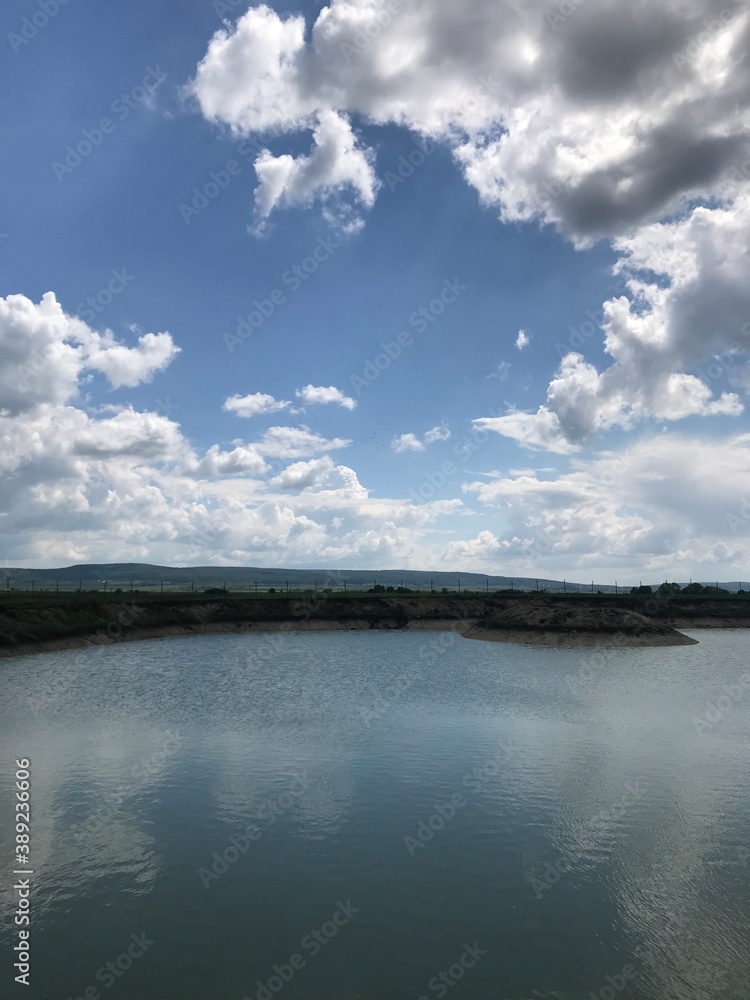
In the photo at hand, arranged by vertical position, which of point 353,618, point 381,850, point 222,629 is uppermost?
point 381,850

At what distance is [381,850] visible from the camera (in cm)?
2344

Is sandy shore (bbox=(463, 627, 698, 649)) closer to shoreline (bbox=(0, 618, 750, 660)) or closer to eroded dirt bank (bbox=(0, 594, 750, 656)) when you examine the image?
shoreline (bbox=(0, 618, 750, 660))

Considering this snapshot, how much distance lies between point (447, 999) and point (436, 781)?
52.9 feet

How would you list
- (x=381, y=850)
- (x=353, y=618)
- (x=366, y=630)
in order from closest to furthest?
(x=381, y=850)
(x=366, y=630)
(x=353, y=618)

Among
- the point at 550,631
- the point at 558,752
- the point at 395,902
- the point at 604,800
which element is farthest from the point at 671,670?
the point at 395,902

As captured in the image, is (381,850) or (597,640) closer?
(381,850)

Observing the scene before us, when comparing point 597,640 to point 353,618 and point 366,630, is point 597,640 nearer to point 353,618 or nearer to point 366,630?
point 366,630

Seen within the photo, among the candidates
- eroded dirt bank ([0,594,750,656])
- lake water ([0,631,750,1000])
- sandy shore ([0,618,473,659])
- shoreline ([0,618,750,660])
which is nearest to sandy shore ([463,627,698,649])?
shoreline ([0,618,750,660])

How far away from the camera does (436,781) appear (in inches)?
1228

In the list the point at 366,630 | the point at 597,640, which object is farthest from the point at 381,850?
the point at 366,630

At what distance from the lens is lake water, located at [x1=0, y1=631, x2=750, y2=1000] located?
16406 millimetres

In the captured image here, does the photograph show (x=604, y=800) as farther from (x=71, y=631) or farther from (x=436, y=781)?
(x=71, y=631)

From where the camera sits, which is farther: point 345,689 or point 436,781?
point 345,689

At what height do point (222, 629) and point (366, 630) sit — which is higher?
point (222, 629)
